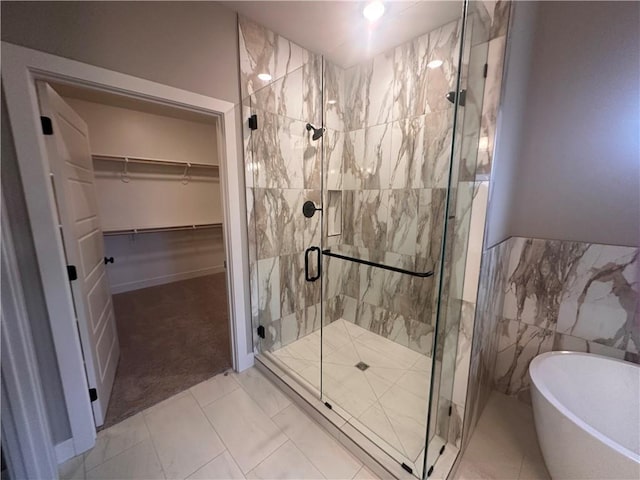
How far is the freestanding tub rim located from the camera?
0.98m

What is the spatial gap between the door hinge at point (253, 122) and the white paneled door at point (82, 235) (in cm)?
110

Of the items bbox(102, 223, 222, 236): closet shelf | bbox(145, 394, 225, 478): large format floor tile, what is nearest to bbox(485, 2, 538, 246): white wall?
bbox(145, 394, 225, 478): large format floor tile

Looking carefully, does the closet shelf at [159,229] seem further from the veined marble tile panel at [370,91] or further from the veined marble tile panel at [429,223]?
the veined marble tile panel at [429,223]

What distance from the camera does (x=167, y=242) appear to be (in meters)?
4.25

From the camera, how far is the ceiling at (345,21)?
5.67 feet

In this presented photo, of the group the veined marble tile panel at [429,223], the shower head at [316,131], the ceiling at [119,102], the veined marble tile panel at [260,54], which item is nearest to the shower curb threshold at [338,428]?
the veined marble tile panel at [429,223]

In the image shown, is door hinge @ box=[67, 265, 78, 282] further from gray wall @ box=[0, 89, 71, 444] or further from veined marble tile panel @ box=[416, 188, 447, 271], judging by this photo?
veined marble tile panel @ box=[416, 188, 447, 271]

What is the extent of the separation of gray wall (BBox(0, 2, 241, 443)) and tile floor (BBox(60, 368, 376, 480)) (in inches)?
12.6

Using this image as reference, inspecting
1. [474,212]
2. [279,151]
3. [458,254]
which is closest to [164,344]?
[279,151]

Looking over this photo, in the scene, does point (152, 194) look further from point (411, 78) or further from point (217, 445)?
point (411, 78)

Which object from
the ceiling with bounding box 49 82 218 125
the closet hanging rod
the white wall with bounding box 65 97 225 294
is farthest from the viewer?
the white wall with bounding box 65 97 225 294

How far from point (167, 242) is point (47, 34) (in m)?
3.42

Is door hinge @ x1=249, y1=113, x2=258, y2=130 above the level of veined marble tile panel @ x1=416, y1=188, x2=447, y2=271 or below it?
above

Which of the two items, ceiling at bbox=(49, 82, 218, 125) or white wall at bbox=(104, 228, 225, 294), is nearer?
ceiling at bbox=(49, 82, 218, 125)
